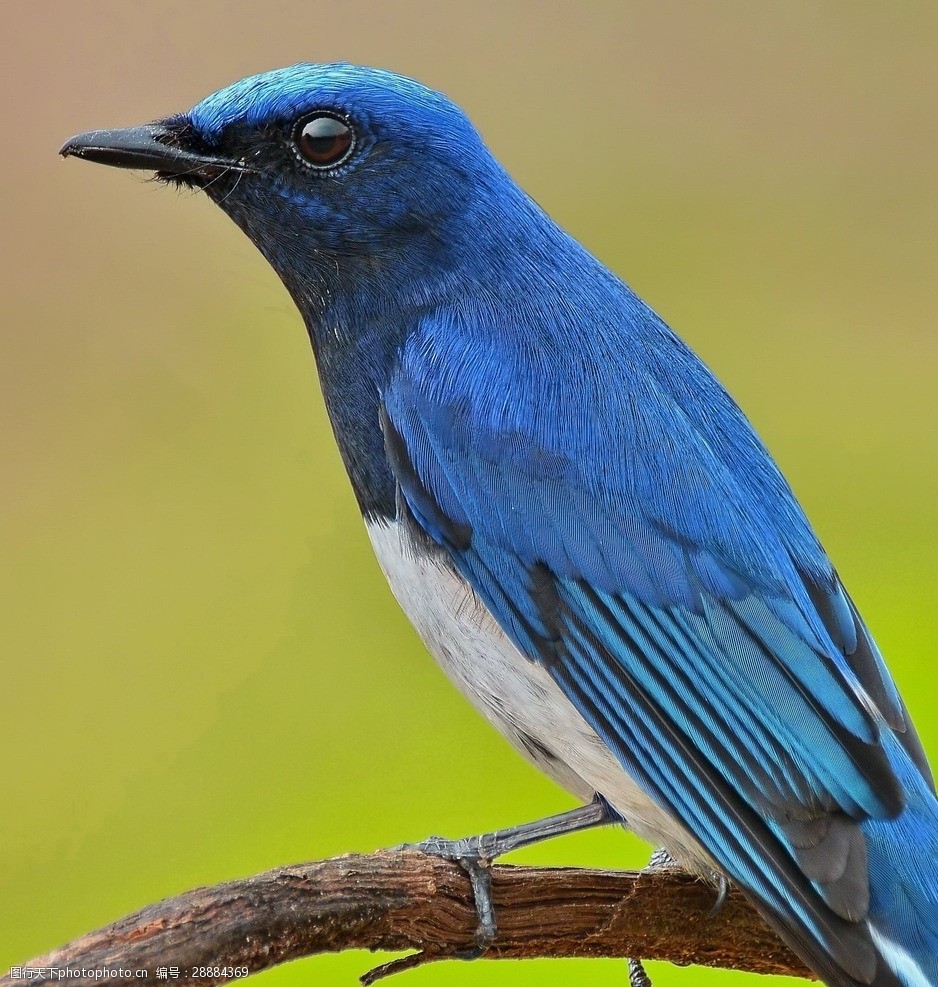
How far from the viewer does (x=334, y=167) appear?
271 cm

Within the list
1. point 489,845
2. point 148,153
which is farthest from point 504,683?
point 148,153

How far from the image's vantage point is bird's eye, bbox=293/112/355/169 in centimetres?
268

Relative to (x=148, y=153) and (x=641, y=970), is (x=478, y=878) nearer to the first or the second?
(x=641, y=970)

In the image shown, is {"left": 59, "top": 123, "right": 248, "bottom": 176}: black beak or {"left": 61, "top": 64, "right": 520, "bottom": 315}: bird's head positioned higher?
{"left": 59, "top": 123, "right": 248, "bottom": 176}: black beak

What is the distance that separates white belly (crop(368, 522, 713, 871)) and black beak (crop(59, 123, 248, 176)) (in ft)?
2.47

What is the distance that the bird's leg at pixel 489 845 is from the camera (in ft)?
8.15

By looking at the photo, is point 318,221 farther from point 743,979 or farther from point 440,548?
point 743,979

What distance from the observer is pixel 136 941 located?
204cm

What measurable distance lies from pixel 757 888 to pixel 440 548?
811 mm

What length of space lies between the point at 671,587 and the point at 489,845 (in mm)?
559

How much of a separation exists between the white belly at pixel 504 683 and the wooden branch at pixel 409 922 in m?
0.14

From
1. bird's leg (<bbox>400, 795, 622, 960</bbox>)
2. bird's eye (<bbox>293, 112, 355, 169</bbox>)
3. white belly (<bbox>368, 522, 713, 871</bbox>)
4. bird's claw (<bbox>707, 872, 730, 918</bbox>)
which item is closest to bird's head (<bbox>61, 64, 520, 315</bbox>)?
bird's eye (<bbox>293, 112, 355, 169</bbox>)

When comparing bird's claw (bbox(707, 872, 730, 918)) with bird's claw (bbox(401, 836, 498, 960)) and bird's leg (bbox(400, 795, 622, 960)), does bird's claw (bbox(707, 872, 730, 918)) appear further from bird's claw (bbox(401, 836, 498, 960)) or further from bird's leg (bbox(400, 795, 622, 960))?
bird's claw (bbox(401, 836, 498, 960))

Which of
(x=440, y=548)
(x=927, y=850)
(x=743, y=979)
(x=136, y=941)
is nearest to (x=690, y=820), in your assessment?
(x=927, y=850)
